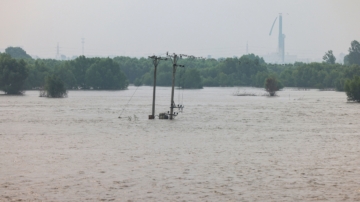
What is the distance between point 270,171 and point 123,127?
3431 centimetres

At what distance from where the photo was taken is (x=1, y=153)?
43.1 m

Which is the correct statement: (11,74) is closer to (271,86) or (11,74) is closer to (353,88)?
(271,86)

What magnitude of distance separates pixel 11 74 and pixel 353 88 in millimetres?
75994

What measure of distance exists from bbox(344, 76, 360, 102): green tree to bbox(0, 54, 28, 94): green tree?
241 ft

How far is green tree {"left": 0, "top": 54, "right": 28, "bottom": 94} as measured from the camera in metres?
156

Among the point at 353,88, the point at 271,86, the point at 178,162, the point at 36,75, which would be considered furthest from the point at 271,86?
the point at 178,162

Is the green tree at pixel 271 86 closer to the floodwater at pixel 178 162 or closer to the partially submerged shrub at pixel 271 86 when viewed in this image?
the partially submerged shrub at pixel 271 86

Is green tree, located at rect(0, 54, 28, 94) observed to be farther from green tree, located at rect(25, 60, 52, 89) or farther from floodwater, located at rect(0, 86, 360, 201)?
floodwater, located at rect(0, 86, 360, 201)

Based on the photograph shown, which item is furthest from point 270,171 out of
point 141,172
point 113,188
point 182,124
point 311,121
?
point 311,121

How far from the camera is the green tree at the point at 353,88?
420ft

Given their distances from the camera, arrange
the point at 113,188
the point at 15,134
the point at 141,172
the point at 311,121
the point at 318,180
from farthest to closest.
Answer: the point at 311,121 → the point at 15,134 → the point at 141,172 → the point at 318,180 → the point at 113,188

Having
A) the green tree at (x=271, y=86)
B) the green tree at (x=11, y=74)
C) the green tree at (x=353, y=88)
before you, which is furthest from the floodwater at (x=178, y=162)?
the green tree at (x=271, y=86)

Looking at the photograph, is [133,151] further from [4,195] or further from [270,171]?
[4,195]

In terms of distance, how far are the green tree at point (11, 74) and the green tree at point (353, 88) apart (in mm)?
73543
